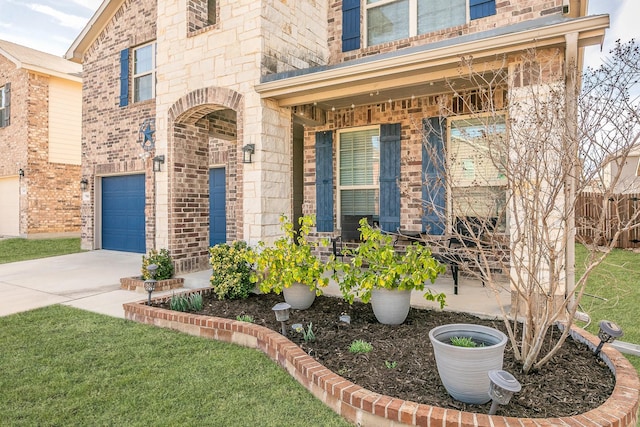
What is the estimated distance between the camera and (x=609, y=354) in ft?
9.58

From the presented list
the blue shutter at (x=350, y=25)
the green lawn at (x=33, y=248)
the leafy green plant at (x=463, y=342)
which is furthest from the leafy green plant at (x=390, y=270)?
the green lawn at (x=33, y=248)

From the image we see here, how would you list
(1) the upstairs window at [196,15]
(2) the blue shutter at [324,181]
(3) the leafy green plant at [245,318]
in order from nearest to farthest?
(3) the leafy green plant at [245,318] < (1) the upstairs window at [196,15] < (2) the blue shutter at [324,181]

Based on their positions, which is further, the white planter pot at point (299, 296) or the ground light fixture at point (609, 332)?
the white planter pot at point (299, 296)

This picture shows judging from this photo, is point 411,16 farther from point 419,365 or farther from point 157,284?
point 157,284

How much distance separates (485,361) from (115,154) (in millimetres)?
10702

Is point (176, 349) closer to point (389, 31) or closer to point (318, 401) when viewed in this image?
point (318, 401)

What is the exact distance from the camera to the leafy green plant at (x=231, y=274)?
16.4 feet

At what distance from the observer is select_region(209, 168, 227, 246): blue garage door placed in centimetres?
955

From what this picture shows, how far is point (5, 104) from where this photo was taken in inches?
558

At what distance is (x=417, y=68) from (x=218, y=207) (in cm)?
641

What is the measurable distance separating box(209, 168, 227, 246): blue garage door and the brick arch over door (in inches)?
97.7

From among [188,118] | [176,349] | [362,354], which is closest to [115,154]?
[188,118]

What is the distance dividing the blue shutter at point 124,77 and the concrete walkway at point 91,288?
433 cm

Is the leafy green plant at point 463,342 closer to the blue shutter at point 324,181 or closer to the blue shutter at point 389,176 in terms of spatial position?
the blue shutter at point 389,176
